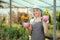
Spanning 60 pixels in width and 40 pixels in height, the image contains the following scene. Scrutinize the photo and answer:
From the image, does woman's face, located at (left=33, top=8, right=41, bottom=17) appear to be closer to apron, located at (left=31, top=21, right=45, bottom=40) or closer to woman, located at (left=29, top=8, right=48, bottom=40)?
woman, located at (left=29, top=8, right=48, bottom=40)

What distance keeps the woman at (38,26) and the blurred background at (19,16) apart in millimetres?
92

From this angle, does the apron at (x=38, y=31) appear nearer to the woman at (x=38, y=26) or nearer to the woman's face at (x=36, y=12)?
the woman at (x=38, y=26)

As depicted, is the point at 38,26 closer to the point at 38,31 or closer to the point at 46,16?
the point at 38,31

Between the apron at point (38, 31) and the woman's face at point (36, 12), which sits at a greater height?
the woman's face at point (36, 12)

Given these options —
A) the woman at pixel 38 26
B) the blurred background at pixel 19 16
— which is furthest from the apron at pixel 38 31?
the blurred background at pixel 19 16

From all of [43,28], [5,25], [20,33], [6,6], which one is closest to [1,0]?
[6,6]

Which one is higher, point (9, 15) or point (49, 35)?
point (9, 15)

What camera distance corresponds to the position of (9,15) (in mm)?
6004

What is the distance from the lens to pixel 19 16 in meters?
5.82

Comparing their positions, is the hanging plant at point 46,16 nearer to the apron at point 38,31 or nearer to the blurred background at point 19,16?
the blurred background at point 19,16

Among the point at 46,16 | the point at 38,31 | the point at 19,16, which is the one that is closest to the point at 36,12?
the point at 46,16

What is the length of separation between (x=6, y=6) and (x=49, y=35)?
4.79ft

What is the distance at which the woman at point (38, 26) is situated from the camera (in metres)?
5.29

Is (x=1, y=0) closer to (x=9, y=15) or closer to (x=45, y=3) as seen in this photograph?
(x=9, y=15)
